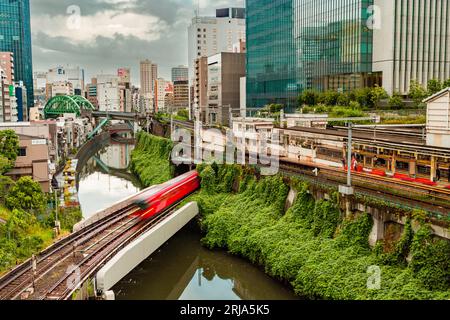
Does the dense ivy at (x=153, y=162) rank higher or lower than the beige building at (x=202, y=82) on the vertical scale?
lower

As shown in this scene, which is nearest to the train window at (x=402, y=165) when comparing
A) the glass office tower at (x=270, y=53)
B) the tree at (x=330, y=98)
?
the tree at (x=330, y=98)

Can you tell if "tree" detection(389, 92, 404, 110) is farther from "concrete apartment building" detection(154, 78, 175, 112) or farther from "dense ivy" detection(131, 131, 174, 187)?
"concrete apartment building" detection(154, 78, 175, 112)

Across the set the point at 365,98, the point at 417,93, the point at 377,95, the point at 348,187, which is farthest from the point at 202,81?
the point at 348,187

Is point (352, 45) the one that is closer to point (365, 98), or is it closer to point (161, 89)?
point (365, 98)

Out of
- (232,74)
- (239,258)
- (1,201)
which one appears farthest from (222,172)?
(232,74)

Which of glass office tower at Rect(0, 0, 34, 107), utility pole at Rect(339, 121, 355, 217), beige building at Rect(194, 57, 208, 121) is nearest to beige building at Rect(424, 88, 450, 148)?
utility pole at Rect(339, 121, 355, 217)

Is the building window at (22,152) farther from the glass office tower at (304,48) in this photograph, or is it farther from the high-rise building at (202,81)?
the high-rise building at (202,81)
